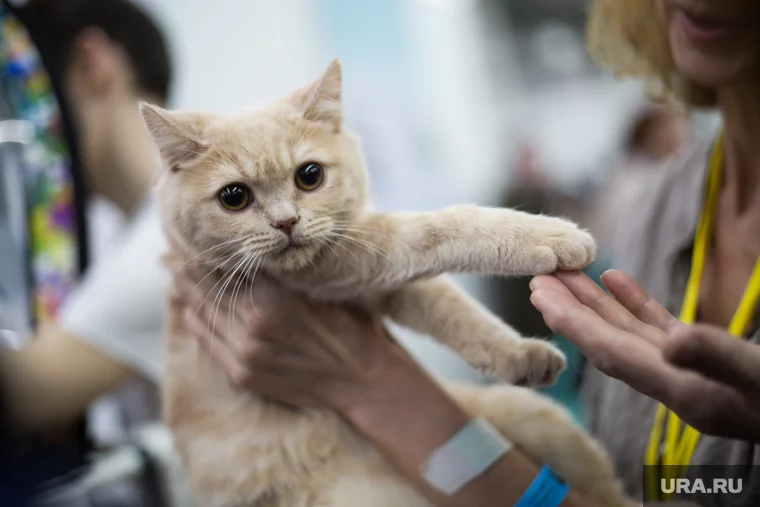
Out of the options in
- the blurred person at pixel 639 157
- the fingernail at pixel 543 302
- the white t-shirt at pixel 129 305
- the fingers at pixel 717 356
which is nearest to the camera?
the fingers at pixel 717 356

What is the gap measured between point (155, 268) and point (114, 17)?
1.65ft

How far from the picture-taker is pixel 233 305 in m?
0.80

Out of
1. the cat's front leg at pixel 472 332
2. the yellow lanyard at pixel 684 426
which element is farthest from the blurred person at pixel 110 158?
the yellow lanyard at pixel 684 426

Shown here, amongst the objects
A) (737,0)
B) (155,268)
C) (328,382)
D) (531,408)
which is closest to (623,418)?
(531,408)

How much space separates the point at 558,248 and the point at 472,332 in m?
0.21

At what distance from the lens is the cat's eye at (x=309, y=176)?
729 mm

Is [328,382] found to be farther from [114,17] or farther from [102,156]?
[114,17]

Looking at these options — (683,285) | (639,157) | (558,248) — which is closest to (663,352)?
(558,248)

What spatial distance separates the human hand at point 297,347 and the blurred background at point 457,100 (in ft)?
0.38

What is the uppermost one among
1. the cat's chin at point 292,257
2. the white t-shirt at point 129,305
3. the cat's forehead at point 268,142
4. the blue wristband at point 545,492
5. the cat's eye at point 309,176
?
the cat's forehead at point 268,142

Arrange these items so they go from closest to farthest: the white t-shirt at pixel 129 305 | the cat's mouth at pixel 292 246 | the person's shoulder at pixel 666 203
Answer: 1. the cat's mouth at pixel 292 246
2. the person's shoulder at pixel 666 203
3. the white t-shirt at pixel 129 305

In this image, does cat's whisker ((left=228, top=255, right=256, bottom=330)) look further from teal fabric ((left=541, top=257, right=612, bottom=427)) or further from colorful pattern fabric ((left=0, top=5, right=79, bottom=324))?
colorful pattern fabric ((left=0, top=5, right=79, bottom=324))

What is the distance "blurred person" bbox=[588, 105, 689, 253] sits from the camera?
1.14 metres

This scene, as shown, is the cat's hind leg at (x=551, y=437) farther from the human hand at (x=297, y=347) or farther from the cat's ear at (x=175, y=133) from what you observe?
the cat's ear at (x=175, y=133)
